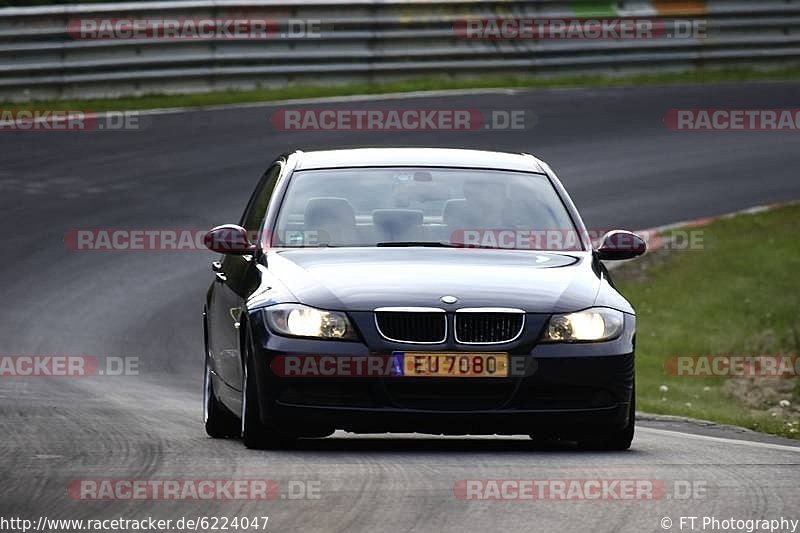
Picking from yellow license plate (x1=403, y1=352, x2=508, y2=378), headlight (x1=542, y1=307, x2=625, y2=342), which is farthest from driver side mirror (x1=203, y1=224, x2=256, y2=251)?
headlight (x1=542, y1=307, x2=625, y2=342)

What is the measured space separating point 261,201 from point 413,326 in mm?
2160

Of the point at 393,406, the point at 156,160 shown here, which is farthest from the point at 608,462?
the point at 156,160

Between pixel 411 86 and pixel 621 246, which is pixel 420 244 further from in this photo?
pixel 411 86

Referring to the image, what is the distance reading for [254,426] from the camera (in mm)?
9031

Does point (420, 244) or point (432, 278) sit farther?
point (420, 244)

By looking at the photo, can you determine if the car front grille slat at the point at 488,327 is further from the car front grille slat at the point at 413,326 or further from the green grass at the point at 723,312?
the green grass at the point at 723,312

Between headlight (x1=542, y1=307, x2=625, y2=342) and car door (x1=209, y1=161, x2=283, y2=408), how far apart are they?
1.49 meters

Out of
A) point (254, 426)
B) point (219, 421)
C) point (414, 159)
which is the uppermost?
point (414, 159)

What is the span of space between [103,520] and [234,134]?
54.1 ft

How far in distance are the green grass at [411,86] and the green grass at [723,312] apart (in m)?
6.65

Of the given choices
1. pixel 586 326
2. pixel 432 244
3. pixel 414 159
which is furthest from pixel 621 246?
pixel 414 159

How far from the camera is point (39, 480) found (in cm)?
782

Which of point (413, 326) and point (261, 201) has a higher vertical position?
point (261, 201)

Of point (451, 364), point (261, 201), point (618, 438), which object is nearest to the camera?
point (451, 364)
